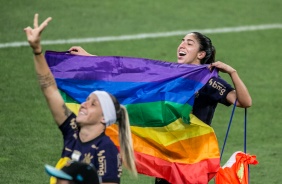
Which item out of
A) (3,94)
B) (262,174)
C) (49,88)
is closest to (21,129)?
(3,94)

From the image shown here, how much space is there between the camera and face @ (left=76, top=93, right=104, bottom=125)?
7.81m

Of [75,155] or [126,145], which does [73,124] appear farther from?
[126,145]

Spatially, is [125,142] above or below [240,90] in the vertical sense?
below

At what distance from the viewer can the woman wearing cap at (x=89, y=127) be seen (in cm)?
783

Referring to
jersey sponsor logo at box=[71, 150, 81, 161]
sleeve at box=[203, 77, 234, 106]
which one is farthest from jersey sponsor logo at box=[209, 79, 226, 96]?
jersey sponsor logo at box=[71, 150, 81, 161]

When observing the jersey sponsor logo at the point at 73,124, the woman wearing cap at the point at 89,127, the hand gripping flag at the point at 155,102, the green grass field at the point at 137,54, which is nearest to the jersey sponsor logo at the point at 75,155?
the woman wearing cap at the point at 89,127

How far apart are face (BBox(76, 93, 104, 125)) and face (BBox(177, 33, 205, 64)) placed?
7.25ft

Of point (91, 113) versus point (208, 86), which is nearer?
point (91, 113)

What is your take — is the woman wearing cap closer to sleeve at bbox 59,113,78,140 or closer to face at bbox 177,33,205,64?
sleeve at bbox 59,113,78,140

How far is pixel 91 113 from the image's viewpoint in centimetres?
785

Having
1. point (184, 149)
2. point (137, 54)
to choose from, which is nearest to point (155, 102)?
point (184, 149)

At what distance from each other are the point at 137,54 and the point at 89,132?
8314 millimetres

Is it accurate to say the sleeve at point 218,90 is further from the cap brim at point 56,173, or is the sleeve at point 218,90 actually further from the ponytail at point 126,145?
the cap brim at point 56,173

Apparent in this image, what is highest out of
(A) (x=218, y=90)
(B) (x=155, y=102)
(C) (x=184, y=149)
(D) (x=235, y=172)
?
(A) (x=218, y=90)
